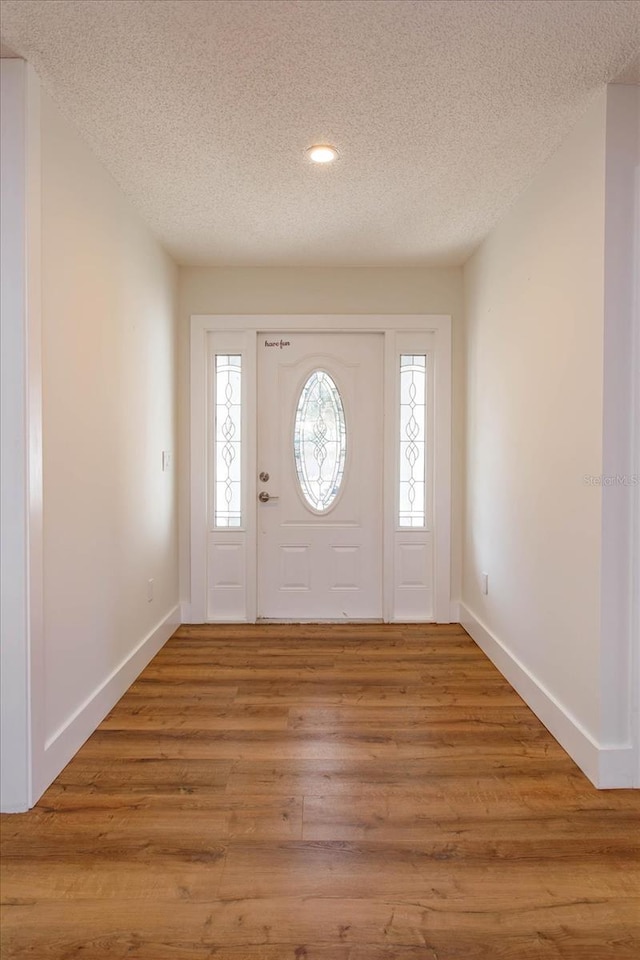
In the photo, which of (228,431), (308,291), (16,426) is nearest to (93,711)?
(16,426)

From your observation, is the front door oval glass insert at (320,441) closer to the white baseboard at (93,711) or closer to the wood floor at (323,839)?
the white baseboard at (93,711)

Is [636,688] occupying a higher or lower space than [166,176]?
lower

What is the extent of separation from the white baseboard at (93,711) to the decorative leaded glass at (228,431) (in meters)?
1.01

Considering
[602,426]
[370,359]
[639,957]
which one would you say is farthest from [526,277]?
[639,957]

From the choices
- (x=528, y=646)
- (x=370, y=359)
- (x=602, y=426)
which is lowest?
(x=528, y=646)

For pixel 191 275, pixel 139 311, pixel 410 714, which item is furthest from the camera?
pixel 191 275

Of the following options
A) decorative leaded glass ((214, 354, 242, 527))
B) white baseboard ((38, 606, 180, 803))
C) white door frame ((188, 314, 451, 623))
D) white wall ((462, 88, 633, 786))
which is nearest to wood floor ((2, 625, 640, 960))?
white baseboard ((38, 606, 180, 803))

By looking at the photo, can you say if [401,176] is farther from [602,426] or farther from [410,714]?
[410,714]

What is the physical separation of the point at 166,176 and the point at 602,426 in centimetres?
224

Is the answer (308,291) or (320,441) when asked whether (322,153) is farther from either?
(320,441)

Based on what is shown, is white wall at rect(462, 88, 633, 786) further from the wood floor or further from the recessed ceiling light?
the recessed ceiling light

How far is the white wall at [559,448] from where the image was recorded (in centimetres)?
207

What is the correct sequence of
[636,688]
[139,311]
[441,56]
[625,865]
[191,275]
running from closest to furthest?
[625,865]
[441,56]
[636,688]
[139,311]
[191,275]

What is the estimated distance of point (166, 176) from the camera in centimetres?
270
